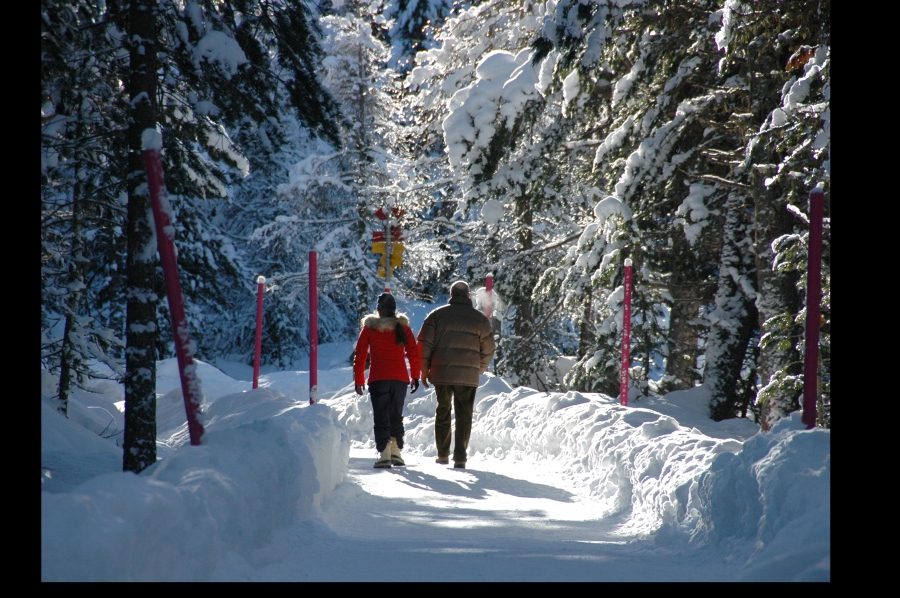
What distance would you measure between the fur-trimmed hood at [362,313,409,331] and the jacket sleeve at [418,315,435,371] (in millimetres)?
338

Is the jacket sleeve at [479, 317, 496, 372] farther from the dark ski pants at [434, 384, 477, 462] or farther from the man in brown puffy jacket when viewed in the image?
the dark ski pants at [434, 384, 477, 462]

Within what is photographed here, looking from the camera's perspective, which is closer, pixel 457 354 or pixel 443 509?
pixel 443 509

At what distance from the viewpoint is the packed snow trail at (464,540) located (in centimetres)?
409

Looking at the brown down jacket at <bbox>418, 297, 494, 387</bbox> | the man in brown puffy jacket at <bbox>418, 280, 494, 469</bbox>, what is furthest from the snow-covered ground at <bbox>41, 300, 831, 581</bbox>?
the brown down jacket at <bbox>418, 297, 494, 387</bbox>

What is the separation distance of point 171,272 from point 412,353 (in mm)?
4657

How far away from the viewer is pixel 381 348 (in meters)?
8.74

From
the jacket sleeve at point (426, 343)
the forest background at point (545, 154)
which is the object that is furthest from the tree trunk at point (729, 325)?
the jacket sleeve at point (426, 343)

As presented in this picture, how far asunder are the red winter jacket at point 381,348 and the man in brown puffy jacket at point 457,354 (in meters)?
0.36

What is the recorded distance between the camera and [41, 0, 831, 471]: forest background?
21.8 feet

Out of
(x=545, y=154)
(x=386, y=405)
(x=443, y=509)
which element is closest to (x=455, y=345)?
(x=386, y=405)

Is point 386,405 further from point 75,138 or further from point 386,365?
point 75,138

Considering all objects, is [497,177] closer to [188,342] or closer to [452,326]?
[452,326]

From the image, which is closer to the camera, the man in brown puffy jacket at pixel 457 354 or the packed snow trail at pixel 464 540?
the packed snow trail at pixel 464 540

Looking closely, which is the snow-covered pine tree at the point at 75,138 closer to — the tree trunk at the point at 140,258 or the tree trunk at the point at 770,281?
the tree trunk at the point at 140,258
